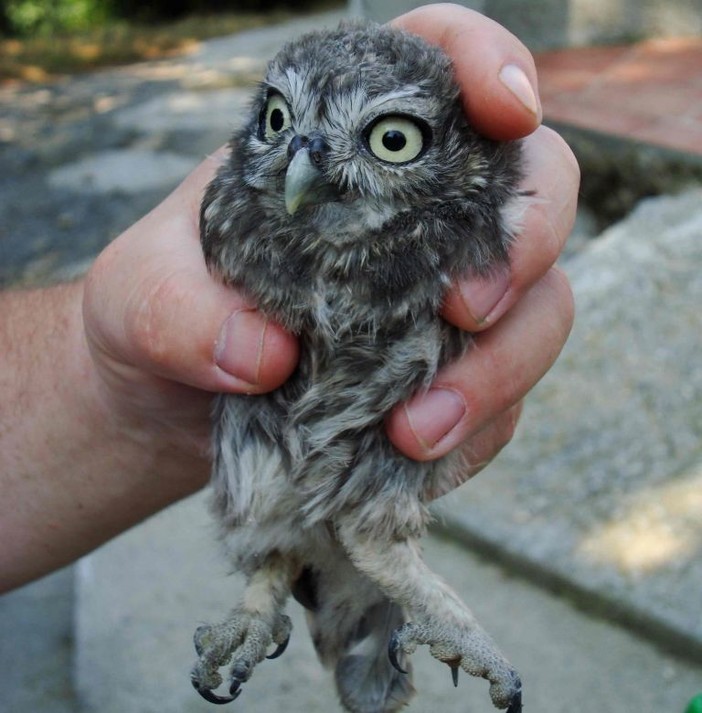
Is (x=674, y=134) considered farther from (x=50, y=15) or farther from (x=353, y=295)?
(x=50, y=15)

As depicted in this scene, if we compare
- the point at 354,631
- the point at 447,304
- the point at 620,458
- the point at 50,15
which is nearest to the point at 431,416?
the point at 447,304

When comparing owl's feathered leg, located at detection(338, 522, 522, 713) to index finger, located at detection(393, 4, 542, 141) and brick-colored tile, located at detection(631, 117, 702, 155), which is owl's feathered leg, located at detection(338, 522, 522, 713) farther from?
brick-colored tile, located at detection(631, 117, 702, 155)

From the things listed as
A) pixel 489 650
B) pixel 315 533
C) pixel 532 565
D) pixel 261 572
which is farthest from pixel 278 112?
pixel 532 565

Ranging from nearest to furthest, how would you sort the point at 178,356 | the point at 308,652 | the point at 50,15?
the point at 178,356 < the point at 308,652 < the point at 50,15

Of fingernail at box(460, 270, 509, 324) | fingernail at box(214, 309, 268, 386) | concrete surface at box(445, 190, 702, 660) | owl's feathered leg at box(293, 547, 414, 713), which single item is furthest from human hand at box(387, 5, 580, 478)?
concrete surface at box(445, 190, 702, 660)

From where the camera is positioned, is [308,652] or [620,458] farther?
[620,458]

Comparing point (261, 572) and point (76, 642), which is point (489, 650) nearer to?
point (261, 572)

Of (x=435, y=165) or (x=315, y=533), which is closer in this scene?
(x=435, y=165)

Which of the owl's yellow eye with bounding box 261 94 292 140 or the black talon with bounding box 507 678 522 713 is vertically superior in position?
the owl's yellow eye with bounding box 261 94 292 140
